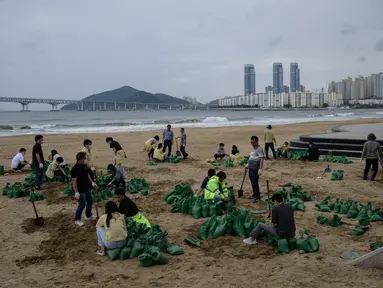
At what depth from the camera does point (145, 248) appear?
17.3ft

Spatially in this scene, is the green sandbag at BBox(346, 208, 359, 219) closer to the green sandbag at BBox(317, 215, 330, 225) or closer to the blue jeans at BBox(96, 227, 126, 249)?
the green sandbag at BBox(317, 215, 330, 225)

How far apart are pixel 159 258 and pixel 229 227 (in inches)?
58.6

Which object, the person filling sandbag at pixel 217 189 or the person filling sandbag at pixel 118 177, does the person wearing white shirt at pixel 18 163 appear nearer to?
the person filling sandbag at pixel 118 177

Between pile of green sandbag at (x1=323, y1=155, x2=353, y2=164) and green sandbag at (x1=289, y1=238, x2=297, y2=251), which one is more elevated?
pile of green sandbag at (x1=323, y1=155, x2=353, y2=164)

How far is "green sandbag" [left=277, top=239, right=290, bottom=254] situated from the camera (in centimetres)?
530

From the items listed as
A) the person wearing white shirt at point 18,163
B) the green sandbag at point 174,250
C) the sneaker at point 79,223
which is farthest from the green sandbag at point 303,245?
the person wearing white shirt at point 18,163

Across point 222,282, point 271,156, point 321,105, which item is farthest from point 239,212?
point 321,105

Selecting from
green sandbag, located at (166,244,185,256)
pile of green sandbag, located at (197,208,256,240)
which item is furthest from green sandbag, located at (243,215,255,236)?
green sandbag, located at (166,244,185,256)

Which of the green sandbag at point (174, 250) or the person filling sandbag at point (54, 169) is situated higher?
the person filling sandbag at point (54, 169)

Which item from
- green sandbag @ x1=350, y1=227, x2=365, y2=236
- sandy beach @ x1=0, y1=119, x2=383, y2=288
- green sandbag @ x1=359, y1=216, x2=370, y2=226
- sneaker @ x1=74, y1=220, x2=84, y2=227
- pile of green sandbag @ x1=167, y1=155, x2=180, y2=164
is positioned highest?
pile of green sandbag @ x1=167, y1=155, x2=180, y2=164

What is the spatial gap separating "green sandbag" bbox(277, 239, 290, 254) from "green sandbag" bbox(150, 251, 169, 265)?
1629mm

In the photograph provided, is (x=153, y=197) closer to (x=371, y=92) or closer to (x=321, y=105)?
(x=321, y=105)

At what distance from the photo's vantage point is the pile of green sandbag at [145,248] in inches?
198

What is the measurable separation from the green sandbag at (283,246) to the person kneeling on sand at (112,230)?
223 cm
